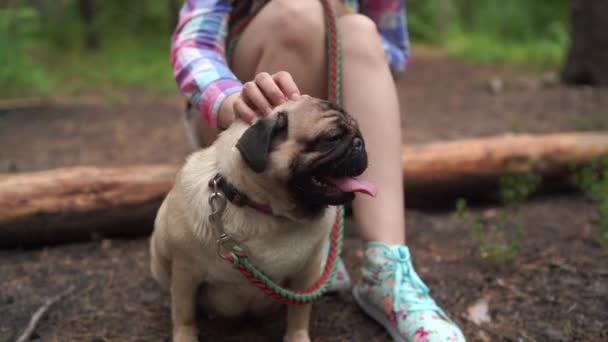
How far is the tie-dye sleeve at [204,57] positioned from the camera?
1.96 metres

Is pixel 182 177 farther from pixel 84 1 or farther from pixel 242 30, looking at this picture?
pixel 84 1

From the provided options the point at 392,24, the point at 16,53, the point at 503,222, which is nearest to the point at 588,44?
the point at 503,222

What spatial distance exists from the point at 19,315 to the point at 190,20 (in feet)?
4.41

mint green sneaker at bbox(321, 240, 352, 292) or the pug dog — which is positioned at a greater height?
the pug dog

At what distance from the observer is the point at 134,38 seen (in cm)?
1197

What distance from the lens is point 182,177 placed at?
180 centimetres

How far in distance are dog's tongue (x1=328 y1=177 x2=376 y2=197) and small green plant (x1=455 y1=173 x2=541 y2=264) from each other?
3.52 ft

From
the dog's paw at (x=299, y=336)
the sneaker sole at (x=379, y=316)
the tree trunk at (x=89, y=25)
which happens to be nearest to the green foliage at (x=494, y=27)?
the tree trunk at (x=89, y=25)

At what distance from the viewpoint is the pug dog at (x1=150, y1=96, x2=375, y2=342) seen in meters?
1.58

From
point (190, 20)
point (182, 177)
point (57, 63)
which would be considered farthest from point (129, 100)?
point (182, 177)

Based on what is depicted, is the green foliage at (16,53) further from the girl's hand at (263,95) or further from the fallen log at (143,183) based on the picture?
the girl's hand at (263,95)

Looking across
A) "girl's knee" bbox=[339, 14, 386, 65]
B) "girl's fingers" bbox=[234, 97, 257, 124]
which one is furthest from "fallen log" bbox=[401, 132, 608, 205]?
"girl's fingers" bbox=[234, 97, 257, 124]

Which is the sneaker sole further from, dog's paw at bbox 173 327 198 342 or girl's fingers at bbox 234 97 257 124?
girl's fingers at bbox 234 97 257 124

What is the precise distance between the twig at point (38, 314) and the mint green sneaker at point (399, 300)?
1232 mm
